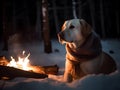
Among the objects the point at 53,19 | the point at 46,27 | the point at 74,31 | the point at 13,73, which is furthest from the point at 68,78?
the point at 53,19

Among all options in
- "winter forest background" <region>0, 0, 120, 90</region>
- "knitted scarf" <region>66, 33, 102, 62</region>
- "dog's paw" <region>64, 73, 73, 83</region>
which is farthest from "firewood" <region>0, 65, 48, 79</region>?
"winter forest background" <region>0, 0, 120, 90</region>

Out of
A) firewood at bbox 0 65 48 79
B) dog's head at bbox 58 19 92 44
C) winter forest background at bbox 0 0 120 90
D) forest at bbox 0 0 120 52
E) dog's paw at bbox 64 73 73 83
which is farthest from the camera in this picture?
forest at bbox 0 0 120 52

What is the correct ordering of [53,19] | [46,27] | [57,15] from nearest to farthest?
[46,27], [57,15], [53,19]

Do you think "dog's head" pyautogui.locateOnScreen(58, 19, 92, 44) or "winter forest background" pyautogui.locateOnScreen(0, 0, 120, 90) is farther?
"winter forest background" pyautogui.locateOnScreen(0, 0, 120, 90)

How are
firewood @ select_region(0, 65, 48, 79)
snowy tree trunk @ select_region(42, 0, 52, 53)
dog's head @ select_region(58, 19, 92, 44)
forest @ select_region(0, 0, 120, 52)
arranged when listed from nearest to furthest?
dog's head @ select_region(58, 19, 92, 44), firewood @ select_region(0, 65, 48, 79), snowy tree trunk @ select_region(42, 0, 52, 53), forest @ select_region(0, 0, 120, 52)

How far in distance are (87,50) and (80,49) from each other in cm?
15

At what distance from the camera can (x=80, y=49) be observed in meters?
5.38

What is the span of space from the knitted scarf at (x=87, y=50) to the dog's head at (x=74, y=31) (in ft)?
0.46

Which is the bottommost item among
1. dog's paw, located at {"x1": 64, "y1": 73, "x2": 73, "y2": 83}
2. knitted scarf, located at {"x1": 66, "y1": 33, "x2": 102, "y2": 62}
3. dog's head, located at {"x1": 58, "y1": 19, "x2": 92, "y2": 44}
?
dog's paw, located at {"x1": 64, "y1": 73, "x2": 73, "y2": 83}

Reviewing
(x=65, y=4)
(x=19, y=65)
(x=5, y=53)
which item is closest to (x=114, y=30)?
(x=65, y=4)

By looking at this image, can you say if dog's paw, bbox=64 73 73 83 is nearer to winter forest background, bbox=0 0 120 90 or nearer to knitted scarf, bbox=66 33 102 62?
knitted scarf, bbox=66 33 102 62

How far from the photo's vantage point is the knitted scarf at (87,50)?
536 centimetres

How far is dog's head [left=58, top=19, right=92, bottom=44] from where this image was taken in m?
5.27

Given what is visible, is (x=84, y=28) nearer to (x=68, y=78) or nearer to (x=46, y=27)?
(x=68, y=78)
